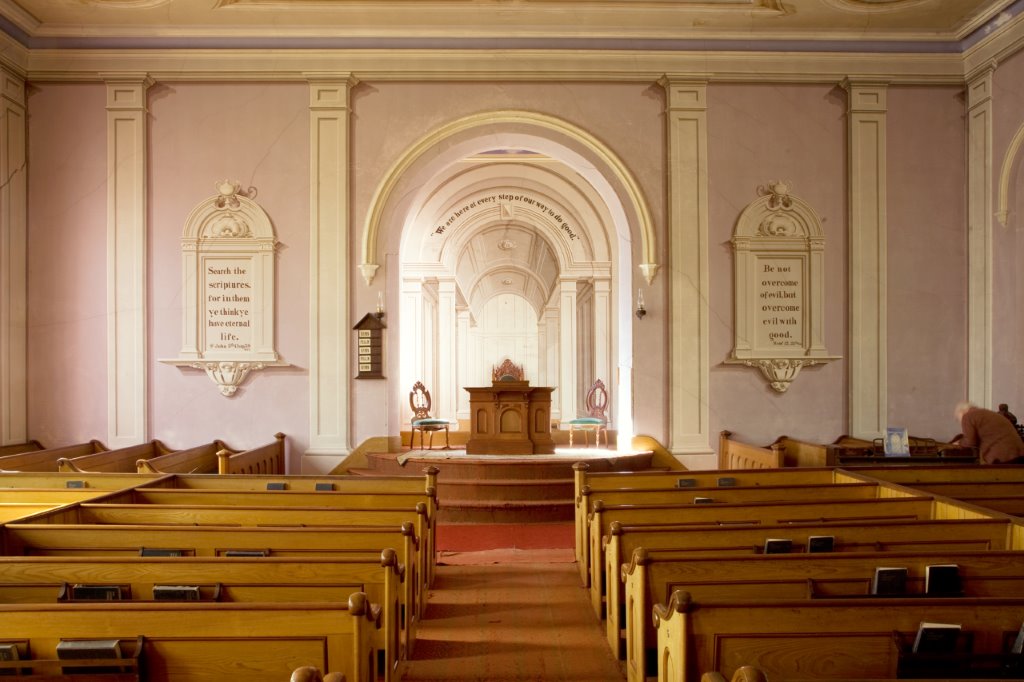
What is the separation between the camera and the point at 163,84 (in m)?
9.19

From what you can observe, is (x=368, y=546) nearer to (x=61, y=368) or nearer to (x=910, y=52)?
(x=61, y=368)

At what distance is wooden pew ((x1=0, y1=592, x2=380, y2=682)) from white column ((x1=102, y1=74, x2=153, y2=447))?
6.80m

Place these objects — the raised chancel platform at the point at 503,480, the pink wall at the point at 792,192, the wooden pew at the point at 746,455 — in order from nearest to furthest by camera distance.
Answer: the wooden pew at the point at 746,455 < the raised chancel platform at the point at 503,480 < the pink wall at the point at 792,192

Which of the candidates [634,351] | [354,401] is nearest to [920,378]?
[634,351]

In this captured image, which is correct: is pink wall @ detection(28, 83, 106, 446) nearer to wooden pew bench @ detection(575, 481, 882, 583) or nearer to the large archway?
the large archway

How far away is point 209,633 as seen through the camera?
2.71 m

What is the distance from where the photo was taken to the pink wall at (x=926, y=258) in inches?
364

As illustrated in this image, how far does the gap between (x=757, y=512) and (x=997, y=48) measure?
6721 millimetres

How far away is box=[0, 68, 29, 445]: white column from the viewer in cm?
868

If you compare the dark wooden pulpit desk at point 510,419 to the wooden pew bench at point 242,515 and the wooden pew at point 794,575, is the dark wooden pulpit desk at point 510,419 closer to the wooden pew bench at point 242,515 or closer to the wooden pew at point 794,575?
the wooden pew bench at point 242,515

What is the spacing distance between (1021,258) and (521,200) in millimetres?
7917

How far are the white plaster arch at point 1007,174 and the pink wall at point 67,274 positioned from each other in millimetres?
9683

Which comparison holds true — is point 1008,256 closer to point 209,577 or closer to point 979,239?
point 979,239

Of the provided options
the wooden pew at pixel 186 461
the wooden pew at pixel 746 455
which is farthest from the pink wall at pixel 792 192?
the wooden pew at pixel 186 461
